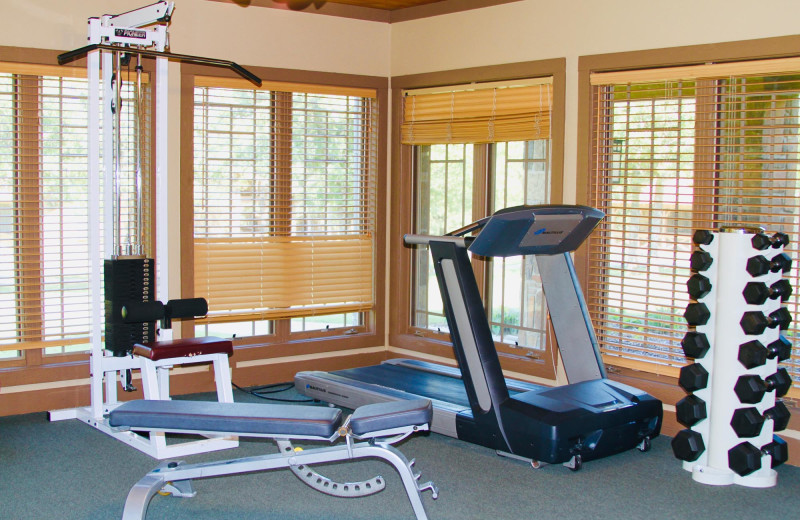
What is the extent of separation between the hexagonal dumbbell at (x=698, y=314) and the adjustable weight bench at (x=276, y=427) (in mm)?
1477

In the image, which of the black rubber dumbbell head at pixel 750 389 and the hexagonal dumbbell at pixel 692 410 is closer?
the black rubber dumbbell head at pixel 750 389

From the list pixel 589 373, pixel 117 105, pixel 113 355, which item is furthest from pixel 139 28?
pixel 589 373

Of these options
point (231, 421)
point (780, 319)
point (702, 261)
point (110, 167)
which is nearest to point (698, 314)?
point (702, 261)

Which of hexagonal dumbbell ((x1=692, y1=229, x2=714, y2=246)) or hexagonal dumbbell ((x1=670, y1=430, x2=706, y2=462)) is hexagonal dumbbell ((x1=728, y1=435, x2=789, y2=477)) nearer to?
hexagonal dumbbell ((x1=670, y1=430, x2=706, y2=462))

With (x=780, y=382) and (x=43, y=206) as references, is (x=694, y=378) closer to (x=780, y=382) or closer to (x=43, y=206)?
(x=780, y=382)

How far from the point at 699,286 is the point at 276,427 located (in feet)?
6.78

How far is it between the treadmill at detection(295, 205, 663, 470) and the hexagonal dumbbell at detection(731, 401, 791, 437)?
497 mm

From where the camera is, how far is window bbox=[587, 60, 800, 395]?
13.5 feet

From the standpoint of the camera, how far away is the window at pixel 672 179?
4129mm

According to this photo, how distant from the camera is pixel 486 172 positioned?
5.44 metres

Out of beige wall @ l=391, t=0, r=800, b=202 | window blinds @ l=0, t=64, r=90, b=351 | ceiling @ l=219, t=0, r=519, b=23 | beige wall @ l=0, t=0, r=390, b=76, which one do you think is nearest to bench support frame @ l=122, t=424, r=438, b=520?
window blinds @ l=0, t=64, r=90, b=351

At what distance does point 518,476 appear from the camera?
3895 mm

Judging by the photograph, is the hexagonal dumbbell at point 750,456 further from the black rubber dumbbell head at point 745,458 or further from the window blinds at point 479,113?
the window blinds at point 479,113

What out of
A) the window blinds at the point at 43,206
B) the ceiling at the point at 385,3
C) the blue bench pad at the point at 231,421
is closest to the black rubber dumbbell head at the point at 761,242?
the blue bench pad at the point at 231,421
